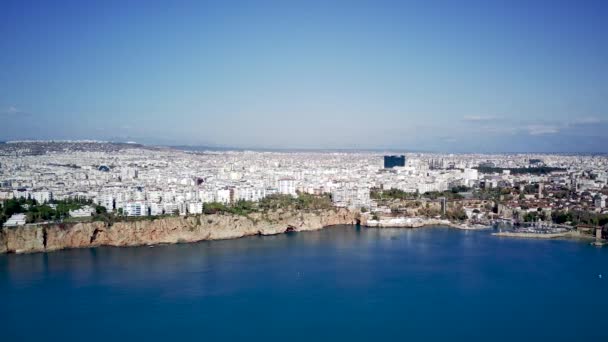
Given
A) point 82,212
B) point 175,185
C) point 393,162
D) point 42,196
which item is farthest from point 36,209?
point 393,162

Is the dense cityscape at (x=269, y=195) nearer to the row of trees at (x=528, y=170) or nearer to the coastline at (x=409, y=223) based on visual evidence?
the coastline at (x=409, y=223)

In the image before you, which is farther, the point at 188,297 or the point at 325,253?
the point at 325,253

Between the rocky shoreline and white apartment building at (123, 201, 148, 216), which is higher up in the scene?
white apartment building at (123, 201, 148, 216)

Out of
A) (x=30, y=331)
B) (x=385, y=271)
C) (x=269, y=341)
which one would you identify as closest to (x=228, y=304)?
(x=269, y=341)

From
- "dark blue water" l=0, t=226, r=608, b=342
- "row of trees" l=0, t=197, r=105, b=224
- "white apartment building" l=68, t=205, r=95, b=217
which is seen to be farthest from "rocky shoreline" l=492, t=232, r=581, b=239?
"row of trees" l=0, t=197, r=105, b=224

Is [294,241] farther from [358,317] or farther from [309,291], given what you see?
[358,317]

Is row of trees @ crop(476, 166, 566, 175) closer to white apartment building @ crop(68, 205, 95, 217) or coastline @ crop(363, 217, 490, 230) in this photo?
coastline @ crop(363, 217, 490, 230)

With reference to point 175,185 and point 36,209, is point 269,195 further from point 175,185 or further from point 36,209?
point 36,209

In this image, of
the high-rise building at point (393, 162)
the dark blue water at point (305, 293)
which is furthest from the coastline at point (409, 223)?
the high-rise building at point (393, 162)
